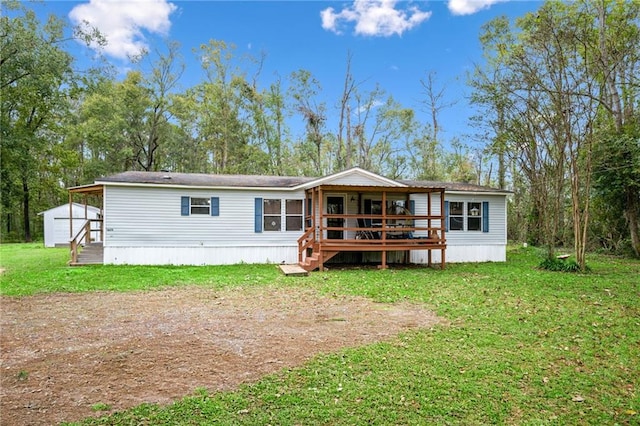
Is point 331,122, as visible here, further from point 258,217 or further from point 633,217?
point 633,217

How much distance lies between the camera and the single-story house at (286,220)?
12.0 metres

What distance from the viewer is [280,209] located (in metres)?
13.4

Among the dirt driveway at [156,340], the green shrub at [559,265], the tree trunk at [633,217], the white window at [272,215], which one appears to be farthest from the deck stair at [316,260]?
the tree trunk at [633,217]

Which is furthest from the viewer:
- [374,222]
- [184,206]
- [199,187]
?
[374,222]

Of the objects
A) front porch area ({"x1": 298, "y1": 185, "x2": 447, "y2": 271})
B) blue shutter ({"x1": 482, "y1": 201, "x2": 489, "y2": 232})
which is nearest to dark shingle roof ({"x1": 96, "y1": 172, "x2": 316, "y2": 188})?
front porch area ({"x1": 298, "y1": 185, "x2": 447, "y2": 271})

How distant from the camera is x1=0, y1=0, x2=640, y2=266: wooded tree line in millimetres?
11836

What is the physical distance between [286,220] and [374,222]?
325 cm

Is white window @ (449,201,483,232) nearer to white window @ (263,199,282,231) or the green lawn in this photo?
the green lawn

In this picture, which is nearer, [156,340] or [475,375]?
[475,375]

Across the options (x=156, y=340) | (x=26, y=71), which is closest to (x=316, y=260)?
(x=156, y=340)

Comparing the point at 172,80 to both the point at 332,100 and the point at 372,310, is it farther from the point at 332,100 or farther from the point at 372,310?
the point at 372,310

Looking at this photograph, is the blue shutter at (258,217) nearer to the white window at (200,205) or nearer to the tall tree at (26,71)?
the white window at (200,205)

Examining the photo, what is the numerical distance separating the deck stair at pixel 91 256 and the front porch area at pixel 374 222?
6799mm

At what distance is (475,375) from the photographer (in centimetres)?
390
